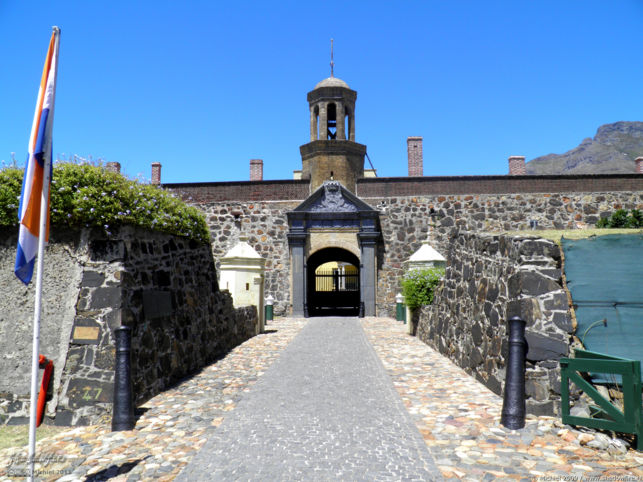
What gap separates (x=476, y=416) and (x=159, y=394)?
397 centimetres

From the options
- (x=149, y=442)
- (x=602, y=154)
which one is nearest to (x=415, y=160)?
(x=149, y=442)

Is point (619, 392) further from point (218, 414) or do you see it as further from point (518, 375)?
point (218, 414)

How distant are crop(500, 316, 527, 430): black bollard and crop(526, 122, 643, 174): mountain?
118m

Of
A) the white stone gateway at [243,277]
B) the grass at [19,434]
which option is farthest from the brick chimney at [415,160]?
the grass at [19,434]

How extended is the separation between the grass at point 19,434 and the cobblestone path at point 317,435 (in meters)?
1.77

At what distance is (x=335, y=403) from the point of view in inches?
212

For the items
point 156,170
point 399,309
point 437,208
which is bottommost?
point 399,309

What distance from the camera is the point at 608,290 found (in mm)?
5113

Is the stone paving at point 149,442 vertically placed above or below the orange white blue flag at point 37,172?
below

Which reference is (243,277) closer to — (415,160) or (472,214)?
(472,214)

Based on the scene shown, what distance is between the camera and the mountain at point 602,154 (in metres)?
114

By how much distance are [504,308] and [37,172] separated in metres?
5.37

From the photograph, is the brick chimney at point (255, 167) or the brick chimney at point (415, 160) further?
the brick chimney at point (255, 167)

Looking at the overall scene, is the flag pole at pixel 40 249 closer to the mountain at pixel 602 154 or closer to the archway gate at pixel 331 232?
the archway gate at pixel 331 232
